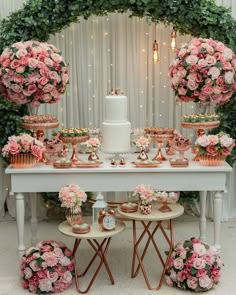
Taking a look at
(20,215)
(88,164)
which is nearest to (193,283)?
(88,164)

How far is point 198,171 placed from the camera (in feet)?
13.1

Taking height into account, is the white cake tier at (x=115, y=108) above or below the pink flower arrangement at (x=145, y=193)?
above

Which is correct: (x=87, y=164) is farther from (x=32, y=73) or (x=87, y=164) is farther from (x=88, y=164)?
(x=32, y=73)

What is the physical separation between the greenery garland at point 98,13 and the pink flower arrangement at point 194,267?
167 cm

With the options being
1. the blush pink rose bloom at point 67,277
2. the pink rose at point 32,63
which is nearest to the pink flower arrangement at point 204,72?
the pink rose at point 32,63

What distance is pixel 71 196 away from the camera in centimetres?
378

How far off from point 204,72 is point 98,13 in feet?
4.76

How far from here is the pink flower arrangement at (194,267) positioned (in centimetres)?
385

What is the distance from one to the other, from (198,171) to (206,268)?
72 cm

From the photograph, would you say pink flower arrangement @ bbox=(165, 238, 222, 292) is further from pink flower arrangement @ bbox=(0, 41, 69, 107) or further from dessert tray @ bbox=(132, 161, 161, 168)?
pink flower arrangement @ bbox=(0, 41, 69, 107)

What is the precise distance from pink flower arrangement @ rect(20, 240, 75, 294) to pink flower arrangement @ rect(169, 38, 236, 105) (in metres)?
1.61

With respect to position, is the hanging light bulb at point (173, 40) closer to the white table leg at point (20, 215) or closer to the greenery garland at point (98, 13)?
the greenery garland at point (98, 13)

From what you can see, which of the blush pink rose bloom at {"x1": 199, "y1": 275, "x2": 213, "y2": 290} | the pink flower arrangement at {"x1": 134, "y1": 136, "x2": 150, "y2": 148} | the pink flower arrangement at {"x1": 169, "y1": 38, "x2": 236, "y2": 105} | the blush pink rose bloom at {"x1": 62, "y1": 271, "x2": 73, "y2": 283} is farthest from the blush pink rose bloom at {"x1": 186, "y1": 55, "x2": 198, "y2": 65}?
the blush pink rose bloom at {"x1": 62, "y1": 271, "x2": 73, "y2": 283}

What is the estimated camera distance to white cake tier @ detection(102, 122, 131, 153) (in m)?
4.23
